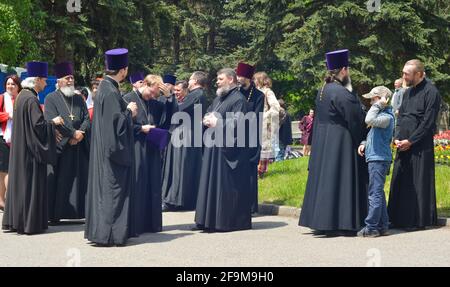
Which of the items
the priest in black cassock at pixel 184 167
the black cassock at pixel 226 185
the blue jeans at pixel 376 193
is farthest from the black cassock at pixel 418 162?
the priest in black cassock at pixel 184 167

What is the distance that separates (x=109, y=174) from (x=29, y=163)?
6.13 feet

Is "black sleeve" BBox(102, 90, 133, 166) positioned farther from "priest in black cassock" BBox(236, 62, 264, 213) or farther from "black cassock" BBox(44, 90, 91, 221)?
"priest in black cassock" BBox(236, 62, 264, 213)

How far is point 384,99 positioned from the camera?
35.0 ft

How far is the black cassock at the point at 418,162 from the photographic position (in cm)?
1108

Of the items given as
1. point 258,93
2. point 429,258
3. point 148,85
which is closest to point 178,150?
point 258,93

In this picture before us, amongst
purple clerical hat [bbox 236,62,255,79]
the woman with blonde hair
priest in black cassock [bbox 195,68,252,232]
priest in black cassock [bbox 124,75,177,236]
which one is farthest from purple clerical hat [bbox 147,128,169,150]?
the woman with blonde hair

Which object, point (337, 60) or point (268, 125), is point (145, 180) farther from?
point (268, 125)

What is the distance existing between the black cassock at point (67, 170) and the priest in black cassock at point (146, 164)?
111cm

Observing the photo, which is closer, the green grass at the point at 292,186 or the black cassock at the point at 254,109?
the black cassock at the point at 254,109

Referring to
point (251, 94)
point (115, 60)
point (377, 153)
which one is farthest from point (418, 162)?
point (115, 60)

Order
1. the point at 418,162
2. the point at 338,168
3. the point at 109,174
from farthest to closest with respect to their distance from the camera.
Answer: the point at 418,162, the point at 338,168, the point at 109,174

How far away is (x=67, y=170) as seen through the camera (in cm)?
1252

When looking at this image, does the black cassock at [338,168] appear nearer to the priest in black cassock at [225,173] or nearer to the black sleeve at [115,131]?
the priest in black cassock at [225,173]

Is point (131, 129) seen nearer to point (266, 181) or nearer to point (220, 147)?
point (220, 147)
